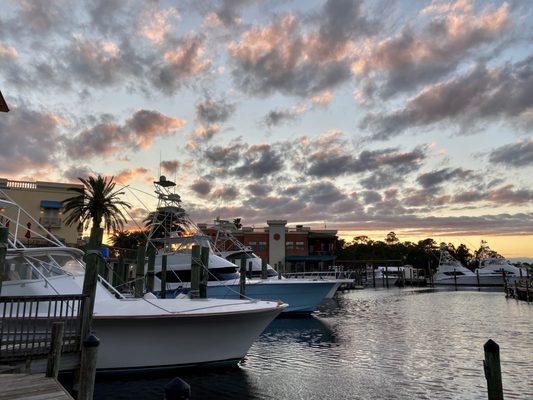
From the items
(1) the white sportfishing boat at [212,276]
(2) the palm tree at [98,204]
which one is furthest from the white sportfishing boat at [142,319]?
(2) the palm tree at [98,204]

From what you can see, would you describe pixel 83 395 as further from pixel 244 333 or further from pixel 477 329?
pixel 477 329

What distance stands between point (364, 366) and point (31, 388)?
9835 mm

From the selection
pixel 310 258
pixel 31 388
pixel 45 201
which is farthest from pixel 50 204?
pixel 31 388

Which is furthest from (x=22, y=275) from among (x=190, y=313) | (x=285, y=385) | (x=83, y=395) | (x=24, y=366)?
(x=285, y=385)

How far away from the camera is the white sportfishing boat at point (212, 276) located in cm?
2423

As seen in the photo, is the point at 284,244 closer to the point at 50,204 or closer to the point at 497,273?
the point at 497,273

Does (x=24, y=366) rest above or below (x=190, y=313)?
below

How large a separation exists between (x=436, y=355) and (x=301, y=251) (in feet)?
200

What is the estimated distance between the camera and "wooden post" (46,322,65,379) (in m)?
7.62

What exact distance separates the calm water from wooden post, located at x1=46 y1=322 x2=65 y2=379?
3.35m

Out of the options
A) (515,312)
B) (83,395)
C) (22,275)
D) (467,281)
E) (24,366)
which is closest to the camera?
(83,395)

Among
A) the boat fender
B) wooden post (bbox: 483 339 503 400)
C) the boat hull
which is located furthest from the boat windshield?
wooden post (bbox: 483 339 503 400)

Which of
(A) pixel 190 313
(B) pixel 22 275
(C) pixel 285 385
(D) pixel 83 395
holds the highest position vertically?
(B) pixel 22 275

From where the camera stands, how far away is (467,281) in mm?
69312
